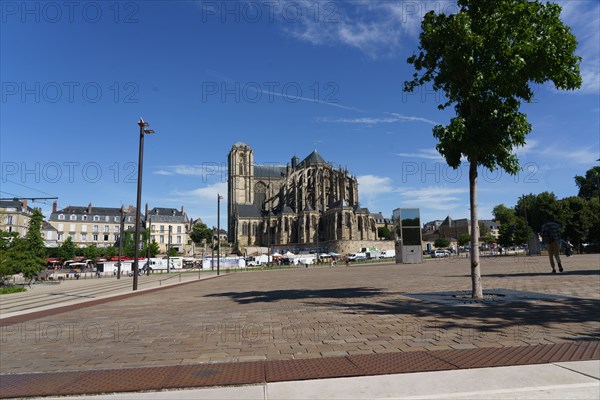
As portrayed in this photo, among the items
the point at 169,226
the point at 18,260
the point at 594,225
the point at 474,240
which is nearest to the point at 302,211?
the point at 169,226

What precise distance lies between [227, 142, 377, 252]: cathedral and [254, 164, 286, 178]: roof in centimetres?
552

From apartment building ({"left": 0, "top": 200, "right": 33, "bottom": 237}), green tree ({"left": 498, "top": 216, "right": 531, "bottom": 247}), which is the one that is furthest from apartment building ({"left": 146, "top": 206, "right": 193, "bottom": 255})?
green tree ({"left": 498, "top": 216, "right": 531, "bottom": 247})

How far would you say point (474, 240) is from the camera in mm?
11023

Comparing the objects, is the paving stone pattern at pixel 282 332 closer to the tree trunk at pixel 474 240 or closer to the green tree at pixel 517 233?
the tree trunk at pixel 474 240

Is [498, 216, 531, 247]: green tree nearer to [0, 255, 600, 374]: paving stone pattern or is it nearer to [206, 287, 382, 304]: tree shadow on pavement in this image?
[206, 287, 382, 304]: tree shadow on pavement

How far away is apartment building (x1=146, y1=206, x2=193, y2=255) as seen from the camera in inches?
4146

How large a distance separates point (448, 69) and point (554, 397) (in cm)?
941

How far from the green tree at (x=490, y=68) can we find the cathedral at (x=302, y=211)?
76.1 m

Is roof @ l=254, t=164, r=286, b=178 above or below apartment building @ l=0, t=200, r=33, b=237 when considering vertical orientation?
above

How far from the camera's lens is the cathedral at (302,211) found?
9375 centimetres

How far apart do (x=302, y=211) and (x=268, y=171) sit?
124 ft

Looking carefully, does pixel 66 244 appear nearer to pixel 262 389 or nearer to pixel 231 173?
pixel 231 173

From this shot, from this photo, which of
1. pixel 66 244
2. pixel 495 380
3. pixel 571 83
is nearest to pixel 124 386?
pixel 495 380

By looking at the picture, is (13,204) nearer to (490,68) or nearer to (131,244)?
(131,244)
